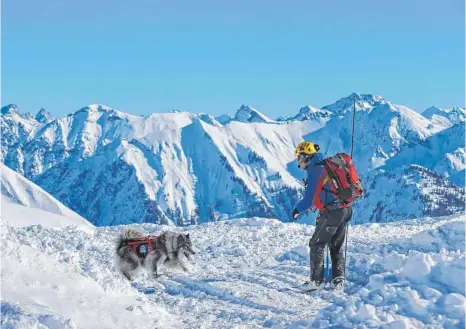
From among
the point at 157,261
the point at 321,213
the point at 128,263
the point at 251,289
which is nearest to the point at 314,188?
the point at 321,213

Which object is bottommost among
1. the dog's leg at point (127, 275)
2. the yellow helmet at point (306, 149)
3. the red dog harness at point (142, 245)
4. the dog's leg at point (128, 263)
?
the dog's leg at point (127, 275)

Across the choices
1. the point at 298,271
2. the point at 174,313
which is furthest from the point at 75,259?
the point at 298,271

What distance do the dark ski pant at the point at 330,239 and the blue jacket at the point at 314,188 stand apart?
36 centimetres

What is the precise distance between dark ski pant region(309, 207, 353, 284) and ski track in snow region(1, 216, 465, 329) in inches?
Answer: 19.7

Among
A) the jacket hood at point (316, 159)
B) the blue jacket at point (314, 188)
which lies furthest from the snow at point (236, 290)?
the jacket hood at point (316, 159)

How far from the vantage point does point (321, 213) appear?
10.4 m

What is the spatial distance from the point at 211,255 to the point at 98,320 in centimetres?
967

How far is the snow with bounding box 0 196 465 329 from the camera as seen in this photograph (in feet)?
22.9

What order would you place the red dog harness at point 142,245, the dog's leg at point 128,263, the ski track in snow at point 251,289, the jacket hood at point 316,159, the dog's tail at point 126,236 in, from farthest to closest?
the dog's tail at point 126,236, the red dog harness at point 142,245, the dog's leg at point 128,263, the jacket hood at point 316,159, the ski track in snow at point 251,289

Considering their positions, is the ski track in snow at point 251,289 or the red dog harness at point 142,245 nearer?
the ski track in snow at point 251,289

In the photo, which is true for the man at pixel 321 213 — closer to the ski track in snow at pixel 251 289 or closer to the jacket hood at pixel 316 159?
the jacket hood at pixel 316 159

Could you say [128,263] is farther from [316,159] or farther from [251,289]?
[316,159]

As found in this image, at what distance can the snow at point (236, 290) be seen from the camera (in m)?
6.99

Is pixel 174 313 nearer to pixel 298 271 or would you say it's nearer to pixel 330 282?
pixel 330 282
